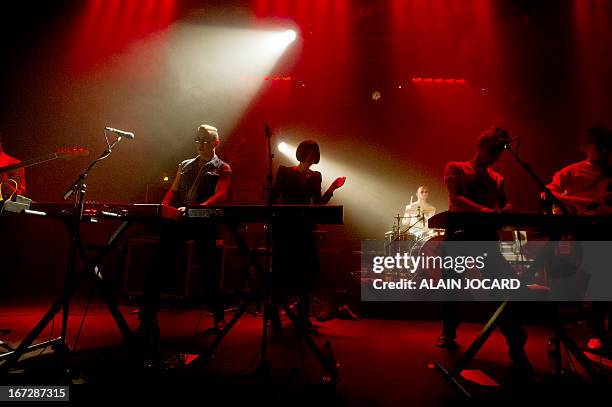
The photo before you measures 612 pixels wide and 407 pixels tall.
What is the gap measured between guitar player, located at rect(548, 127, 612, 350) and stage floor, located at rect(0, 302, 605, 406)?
0.60 meters

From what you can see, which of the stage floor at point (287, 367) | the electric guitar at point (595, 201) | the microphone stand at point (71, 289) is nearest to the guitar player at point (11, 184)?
the stage floor at point (287, 367)

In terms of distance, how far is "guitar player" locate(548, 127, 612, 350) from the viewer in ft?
11.4

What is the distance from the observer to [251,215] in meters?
2.46

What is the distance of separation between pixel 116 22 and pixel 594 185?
731 centimetres

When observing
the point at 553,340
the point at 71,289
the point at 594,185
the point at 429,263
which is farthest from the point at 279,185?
the point at 594,185

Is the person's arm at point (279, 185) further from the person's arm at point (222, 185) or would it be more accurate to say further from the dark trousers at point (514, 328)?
the dark trousers at point (514, 328)

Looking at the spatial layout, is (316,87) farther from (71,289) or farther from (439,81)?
(71,289)

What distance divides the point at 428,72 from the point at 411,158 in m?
2.51

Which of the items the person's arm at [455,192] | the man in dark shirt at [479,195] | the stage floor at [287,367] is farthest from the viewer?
the person's arm at [455,192]

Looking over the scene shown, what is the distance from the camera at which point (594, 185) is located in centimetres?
370

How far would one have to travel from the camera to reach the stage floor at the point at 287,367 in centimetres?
229

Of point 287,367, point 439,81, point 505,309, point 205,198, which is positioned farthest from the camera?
point 439,81

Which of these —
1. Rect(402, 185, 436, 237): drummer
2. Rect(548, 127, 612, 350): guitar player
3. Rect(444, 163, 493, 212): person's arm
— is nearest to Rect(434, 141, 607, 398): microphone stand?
Rect(444, 163, 493, 212): person's arm

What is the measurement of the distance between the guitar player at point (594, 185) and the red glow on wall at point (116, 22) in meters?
6.35
